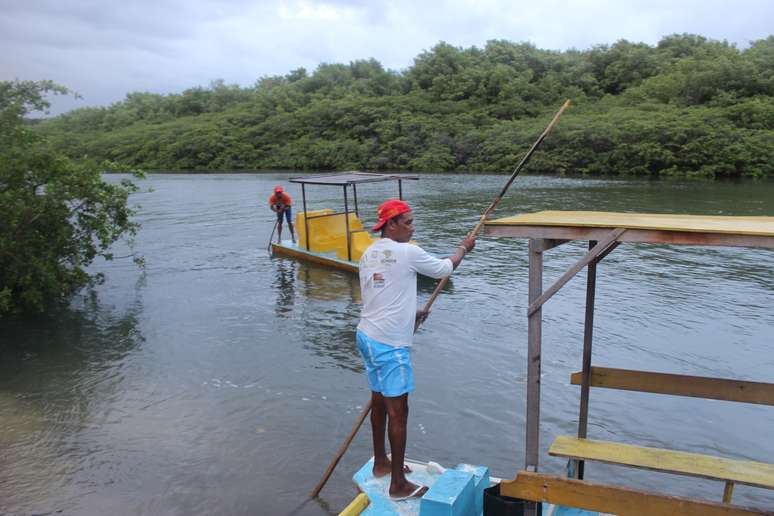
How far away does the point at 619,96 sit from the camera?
183ft

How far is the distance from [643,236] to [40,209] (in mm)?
10954

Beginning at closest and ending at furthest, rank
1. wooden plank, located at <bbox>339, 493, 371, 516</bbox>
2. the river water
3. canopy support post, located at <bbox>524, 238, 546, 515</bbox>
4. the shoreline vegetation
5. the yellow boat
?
canopy support post, located at <bbox>524, 238, 546, 515</bbox> < wooden plank, located at <bbox>339, 493, 371, 516</bbox> < the river water < the yellow boat < the shoreline vegetation

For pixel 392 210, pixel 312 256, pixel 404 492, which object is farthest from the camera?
pixel 312 256

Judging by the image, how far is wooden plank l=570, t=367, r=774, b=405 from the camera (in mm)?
5191

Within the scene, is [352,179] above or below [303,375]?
above

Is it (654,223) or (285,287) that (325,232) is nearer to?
(285,287)

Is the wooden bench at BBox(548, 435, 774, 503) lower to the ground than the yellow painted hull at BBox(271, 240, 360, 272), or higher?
higher

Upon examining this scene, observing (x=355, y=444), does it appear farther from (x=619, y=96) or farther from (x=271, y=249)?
(x=619, y=96)

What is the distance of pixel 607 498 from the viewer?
4074 millimetres

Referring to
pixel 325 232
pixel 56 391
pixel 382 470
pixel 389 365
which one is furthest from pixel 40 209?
pixel 389 365

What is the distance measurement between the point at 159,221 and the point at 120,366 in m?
16.8

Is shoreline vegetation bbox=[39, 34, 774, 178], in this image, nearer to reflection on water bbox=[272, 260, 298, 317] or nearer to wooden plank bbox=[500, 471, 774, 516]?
reflection on water bbox=[272, 260, 298, 317]

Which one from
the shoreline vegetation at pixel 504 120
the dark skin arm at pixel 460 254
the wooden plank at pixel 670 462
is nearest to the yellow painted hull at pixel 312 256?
the dark skin arm at pixel 460 254

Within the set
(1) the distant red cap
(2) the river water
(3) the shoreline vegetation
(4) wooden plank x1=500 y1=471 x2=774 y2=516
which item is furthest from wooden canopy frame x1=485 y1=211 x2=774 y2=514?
(3) the shoreline vegetation
